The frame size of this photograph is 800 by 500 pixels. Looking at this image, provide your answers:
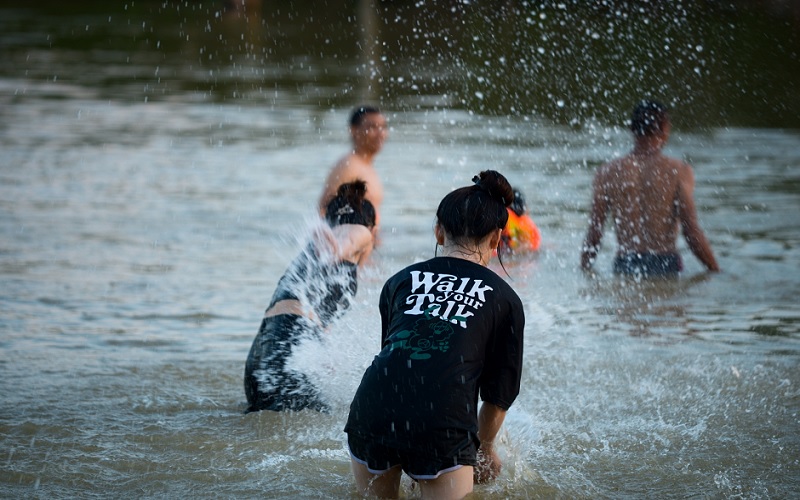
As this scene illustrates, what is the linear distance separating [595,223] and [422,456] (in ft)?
16.9

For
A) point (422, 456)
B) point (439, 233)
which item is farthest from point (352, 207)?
point (422, 456)

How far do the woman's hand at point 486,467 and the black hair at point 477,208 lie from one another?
32.7 inches

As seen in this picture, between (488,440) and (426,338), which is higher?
(426,338)

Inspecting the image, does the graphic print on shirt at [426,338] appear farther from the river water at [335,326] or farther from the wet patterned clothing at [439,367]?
the river water at [335,326]

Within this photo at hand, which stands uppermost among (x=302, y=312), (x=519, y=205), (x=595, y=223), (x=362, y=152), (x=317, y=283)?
(x=362, y=152)

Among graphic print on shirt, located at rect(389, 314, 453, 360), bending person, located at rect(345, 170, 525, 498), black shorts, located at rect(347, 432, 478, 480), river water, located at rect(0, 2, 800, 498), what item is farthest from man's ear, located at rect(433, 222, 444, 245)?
river water, located at rect(0, 2, 800, 498)

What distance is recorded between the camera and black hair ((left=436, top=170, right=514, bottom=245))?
380cm

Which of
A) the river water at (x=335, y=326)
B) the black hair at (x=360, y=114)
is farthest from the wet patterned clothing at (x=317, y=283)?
the black hair at (x=360, y=114)

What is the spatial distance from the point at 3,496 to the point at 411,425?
6.30ft

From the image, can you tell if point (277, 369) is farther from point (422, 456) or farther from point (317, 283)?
point (422, 456)

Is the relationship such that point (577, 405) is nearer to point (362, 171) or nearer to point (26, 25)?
point (362, 171)

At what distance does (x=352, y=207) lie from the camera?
568 cm

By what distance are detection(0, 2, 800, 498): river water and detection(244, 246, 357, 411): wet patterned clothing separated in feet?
0.33

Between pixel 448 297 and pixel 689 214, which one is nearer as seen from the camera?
pixel 448 297
